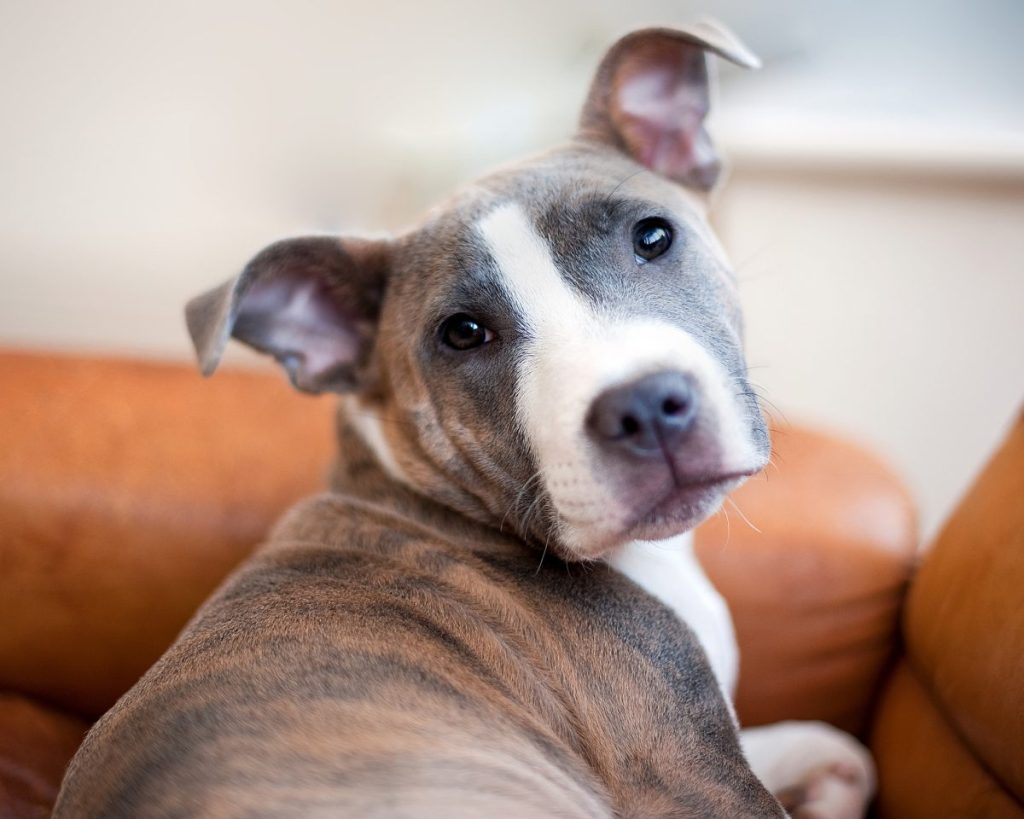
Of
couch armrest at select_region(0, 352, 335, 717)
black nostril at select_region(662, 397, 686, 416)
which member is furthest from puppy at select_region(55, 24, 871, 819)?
couch armrest at select_region(0, 352, 335, 717)

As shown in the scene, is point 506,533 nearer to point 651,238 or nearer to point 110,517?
point 651,238

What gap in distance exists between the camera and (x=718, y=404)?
1548mm

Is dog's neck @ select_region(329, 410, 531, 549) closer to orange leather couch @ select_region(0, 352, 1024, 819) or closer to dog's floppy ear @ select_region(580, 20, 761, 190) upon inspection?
orange leather couch @ select_region(0, 352, 1024, 819)

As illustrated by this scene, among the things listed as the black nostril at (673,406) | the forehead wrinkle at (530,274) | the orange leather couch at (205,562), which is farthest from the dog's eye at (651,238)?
the orange leather couch at (205,562)

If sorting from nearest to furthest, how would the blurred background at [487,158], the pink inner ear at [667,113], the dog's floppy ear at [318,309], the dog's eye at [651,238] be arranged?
the dog's eye at [651,238] → the dog's floppy ear at [318,309] → the pink inner ear at [667,113] → the blurred background at [487,158]

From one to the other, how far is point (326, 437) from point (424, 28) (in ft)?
6.48

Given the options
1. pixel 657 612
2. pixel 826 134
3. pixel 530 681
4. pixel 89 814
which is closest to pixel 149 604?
pixel 89 814

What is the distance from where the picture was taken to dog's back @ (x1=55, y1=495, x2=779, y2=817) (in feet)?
4.48

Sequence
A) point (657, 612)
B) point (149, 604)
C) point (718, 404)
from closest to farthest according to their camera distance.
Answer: point (718, 404), point (657, 612), point (149, 604)

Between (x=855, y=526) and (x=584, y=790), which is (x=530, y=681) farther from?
(x=855, y=526)

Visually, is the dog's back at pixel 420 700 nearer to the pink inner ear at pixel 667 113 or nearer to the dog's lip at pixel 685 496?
the dog's lip at pixel 685 496

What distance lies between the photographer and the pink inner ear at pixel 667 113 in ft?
7.25

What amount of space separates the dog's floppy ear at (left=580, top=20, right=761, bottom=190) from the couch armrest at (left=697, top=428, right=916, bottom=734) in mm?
797

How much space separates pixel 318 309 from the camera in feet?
7.24
